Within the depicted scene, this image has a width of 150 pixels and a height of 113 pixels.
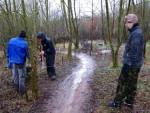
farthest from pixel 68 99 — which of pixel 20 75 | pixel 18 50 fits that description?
pixel 18 50

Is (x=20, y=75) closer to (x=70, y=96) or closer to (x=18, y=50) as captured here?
(x=18, y=50)

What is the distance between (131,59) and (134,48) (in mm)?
256

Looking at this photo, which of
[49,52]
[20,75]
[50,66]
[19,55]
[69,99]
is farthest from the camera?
[49,52]

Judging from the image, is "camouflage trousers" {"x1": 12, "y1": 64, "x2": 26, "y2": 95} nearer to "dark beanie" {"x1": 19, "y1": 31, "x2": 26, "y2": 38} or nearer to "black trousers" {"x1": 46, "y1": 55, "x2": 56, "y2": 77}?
"dark beanie" {"x1": 19, "y1": 31, "x2": 26, "y2": 38}

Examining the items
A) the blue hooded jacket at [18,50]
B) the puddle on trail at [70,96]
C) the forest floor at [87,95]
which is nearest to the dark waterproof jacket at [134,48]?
the forest floor at [87,95]

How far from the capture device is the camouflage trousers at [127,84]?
23.6 feet

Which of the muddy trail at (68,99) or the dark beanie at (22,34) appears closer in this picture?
the muddy trail at (68,99)

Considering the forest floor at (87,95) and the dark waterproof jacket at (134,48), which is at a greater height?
the dark waterproof jacket at (134,48)

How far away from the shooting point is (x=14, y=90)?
1020 cm

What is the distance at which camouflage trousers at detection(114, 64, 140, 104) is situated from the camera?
7.18 metres

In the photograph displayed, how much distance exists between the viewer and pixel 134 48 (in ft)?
23.1

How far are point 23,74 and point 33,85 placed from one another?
3.01 feet

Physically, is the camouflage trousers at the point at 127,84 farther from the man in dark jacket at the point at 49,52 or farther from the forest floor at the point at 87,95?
the man in dark jacket at the point at 49,52

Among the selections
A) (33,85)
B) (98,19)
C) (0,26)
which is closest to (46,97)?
(33,85)
